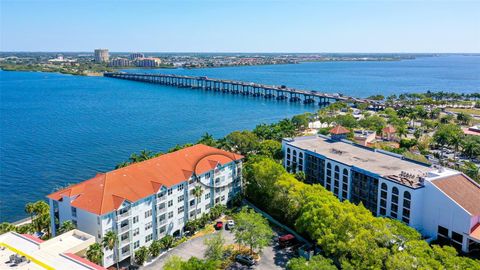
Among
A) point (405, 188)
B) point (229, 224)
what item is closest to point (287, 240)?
point (229, 224)

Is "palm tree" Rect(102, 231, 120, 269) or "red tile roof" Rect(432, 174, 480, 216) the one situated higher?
"red tile roof" Rect(432, 174, 480, 216)

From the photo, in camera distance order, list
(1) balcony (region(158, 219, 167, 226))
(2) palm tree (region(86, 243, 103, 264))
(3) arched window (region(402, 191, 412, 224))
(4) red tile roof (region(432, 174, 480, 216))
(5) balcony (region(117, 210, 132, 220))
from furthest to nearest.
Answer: (3) arched window (region(402, 191, 412, 224))
(1) balcony (region(158, 219, 167, 226))
(4) red tile roof (region(432, 174, 480, 216))
(5) balcony (region(117, 210, 132, 220))
(2) palm tree (region(86, 243, 103, 264))

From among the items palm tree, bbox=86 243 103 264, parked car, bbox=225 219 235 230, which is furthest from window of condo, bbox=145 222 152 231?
parked car, bbox=225 219 235 230

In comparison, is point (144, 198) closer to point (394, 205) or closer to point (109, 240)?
point (109, 240)

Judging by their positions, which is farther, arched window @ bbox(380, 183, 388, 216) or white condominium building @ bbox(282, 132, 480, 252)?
arched window @ bbox(380, 183, 388, 216)

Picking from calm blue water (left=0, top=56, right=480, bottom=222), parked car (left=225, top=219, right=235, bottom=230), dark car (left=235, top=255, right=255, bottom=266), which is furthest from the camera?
calm blue water (left=0, top=56, right=480, bottom=222)

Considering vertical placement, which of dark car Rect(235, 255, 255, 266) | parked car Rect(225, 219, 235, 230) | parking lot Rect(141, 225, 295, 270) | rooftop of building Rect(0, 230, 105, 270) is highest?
rooftop of building Rect(0, 230, 105, 270)

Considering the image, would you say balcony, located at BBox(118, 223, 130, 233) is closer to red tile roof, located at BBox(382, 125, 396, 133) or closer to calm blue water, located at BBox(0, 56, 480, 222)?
calm blue water, located at BBox(0, 56, 480, 222)

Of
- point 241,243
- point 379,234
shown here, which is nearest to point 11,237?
point 241,243
